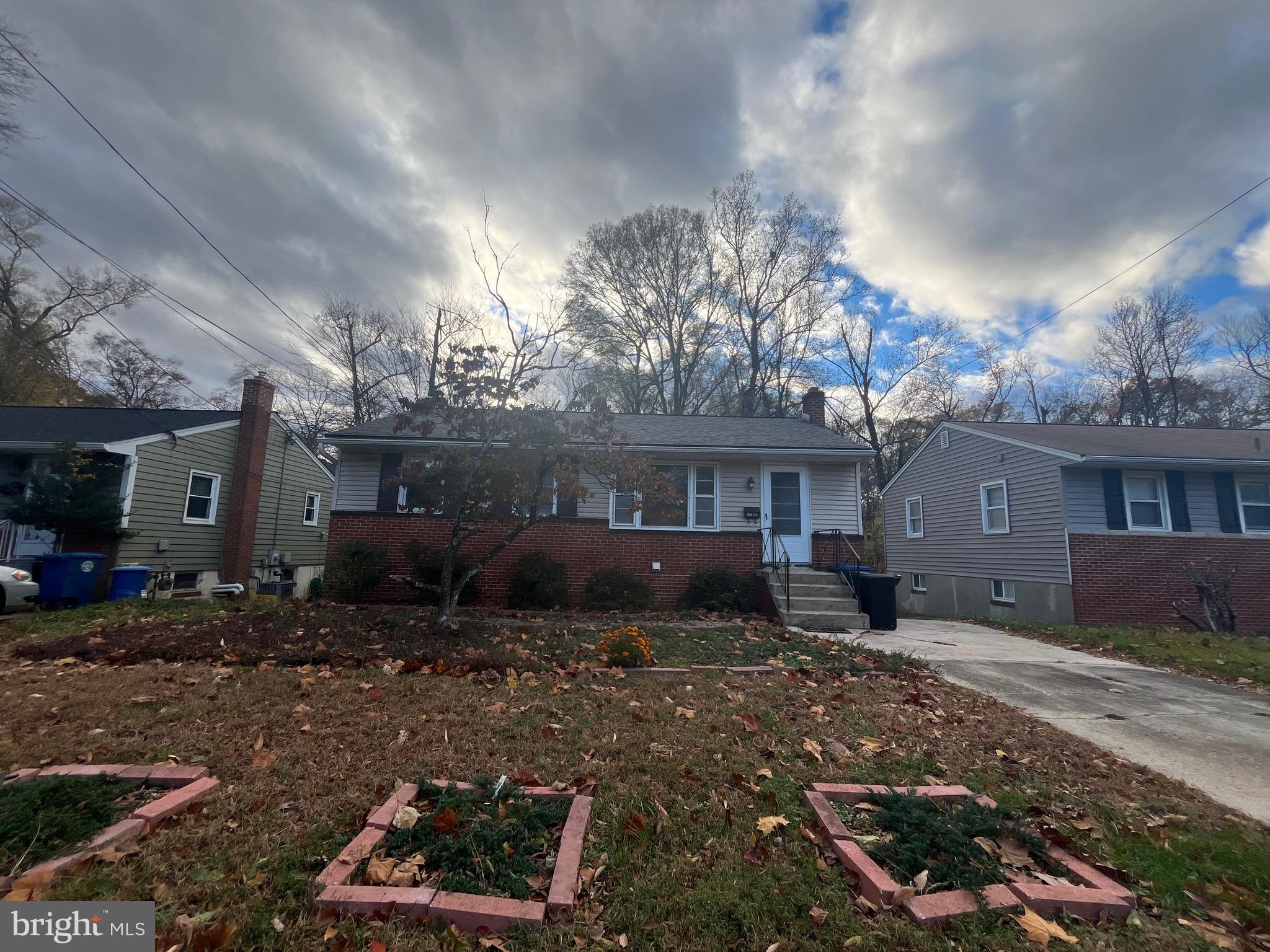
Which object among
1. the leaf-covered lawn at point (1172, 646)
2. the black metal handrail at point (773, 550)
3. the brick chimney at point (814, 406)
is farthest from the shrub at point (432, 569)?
the leaf-covered lawn at point (1172, 646)

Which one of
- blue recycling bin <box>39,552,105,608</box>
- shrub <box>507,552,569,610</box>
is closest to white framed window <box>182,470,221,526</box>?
blue recycling bin <box>39,552,105,608</box>

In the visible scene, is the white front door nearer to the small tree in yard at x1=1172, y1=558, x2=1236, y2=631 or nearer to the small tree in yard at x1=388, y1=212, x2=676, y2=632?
the small tree in yard at x1=388, y1=212, x2=676, y2=632

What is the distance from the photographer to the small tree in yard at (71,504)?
11258 millimetres

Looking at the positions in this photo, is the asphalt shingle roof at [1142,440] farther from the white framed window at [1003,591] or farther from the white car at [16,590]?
the white car at [16,590]

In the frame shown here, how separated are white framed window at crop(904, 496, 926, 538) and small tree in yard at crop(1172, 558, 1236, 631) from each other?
6.52 metres

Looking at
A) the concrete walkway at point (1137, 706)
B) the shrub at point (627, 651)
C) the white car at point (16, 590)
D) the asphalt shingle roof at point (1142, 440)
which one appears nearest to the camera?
the concrete walkway at point (1137, 706)

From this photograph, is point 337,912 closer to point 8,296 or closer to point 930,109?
point 930,109

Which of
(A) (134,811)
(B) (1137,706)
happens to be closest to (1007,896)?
(A) (134,811)

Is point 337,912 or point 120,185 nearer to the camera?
point 337,912

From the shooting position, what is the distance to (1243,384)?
27.5 meters

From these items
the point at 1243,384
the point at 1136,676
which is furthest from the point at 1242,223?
the point at 1243,384

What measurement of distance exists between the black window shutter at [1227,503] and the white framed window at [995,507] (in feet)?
12.7

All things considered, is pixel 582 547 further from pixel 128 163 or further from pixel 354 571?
pixel 128 163

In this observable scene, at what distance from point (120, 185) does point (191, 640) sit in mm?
8062
